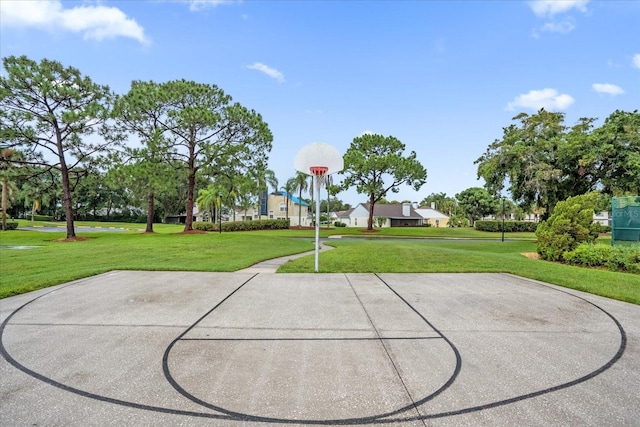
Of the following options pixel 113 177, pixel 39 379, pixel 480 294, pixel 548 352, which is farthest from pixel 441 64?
Answer: pixel 113 177

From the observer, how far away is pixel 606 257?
9625 mm

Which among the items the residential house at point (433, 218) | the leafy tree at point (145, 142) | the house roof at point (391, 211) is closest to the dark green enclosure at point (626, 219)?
the leafy tree at point (145, 142)

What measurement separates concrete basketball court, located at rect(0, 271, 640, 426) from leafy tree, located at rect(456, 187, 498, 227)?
182ft

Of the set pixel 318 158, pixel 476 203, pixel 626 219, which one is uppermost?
pixel 476 203

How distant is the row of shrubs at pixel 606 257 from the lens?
9180 mm

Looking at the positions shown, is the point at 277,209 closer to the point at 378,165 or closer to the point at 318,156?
the point at 378,165

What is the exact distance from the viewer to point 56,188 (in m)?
23.0

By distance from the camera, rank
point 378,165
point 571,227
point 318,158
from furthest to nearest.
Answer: point 378,165
point 571,227
point 318,158

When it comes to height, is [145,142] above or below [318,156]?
above

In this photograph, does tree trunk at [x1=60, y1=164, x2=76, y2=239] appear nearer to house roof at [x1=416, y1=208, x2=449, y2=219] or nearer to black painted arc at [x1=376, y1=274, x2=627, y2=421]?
black painted arc at [x1=376, y1=274, x2=627, y2=421]

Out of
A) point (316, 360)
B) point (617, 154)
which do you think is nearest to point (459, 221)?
point (617, 154)

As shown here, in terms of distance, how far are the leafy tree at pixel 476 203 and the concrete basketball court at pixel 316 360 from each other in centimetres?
5562

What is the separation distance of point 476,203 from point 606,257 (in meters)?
50.8

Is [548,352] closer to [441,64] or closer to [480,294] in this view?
[480,294]
